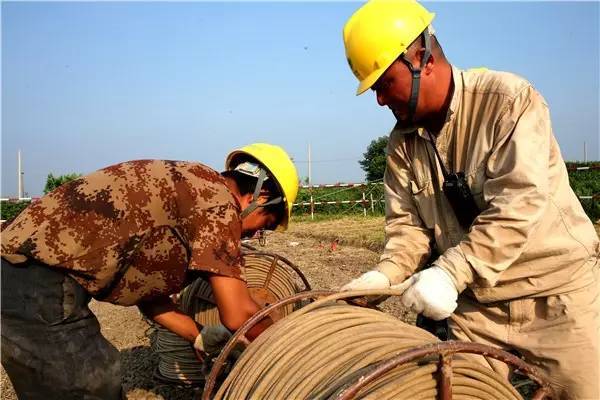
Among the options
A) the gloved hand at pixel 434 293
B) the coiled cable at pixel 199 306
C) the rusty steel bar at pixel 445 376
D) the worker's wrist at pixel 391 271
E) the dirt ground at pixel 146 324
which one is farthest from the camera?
the dirt ground at pixel 146 324

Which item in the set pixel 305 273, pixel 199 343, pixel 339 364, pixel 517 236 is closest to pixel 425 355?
pixel 339 364

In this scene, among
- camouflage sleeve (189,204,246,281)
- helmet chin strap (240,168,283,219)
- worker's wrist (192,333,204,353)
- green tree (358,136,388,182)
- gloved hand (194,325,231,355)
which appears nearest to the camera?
camouflage sleeve (189,204,246,281)

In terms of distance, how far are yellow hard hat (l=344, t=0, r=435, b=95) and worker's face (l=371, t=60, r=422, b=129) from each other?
0.05m

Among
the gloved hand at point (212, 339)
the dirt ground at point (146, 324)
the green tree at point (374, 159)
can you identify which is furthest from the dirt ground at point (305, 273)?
the green tree at point (374, 159)

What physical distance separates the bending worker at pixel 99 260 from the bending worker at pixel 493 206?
70 centimetres

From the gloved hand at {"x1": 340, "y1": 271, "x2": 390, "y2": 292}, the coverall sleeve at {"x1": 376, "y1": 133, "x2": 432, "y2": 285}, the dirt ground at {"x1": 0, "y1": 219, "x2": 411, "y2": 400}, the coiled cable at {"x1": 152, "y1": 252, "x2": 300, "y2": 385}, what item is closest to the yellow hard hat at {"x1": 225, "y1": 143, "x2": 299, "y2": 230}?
the coverall sleeve at {"x1": 376, "y1": 133, "x2": 432, "y2": 285}

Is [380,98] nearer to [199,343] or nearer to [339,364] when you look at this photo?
[339,364]

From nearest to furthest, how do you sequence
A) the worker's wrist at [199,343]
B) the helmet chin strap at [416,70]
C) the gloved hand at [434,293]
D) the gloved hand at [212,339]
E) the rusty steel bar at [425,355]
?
1. the rusty steel bar at [425,355]
2. the gloved hand at [434,293]
3. the helmet chin strap at [416,70]
4. the gloved hand at [212,339]
5. the worker's wrist at [199,343]

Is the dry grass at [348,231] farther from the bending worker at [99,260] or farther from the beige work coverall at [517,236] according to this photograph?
the bending worker at [99,260]

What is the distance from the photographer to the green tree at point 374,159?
168 ft

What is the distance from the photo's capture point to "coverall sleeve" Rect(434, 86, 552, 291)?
222 centimetres

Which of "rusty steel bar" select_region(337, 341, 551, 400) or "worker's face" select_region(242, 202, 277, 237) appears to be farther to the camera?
"worker's face" select_region(242, 202, 277, 237)

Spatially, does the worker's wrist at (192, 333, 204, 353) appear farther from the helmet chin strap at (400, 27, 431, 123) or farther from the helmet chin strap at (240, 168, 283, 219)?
the helmet chin strap at (400, 27, 431, 123)

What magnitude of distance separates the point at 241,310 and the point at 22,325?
0.96 m
